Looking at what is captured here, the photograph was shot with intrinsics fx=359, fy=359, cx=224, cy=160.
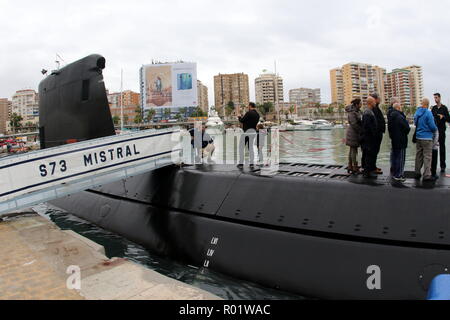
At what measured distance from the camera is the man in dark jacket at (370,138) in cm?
617

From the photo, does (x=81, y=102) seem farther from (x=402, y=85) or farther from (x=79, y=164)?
(x=402, y=85)

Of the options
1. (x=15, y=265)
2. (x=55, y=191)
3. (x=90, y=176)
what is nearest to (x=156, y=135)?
(x=90, y=176)

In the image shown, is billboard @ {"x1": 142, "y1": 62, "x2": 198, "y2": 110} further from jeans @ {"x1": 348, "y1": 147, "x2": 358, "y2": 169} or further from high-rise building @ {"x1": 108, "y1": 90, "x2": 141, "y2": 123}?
high-rise building @ {"x1": 108, "y1": 90, "x2": 141, "y2": 123}

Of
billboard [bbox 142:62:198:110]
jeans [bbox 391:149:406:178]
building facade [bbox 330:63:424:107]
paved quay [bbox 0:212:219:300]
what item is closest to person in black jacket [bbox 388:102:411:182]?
jeans [bbox 391:149:406:178]

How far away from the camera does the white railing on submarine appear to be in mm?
6133

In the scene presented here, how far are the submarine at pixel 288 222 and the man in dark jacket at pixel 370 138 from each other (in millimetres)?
301

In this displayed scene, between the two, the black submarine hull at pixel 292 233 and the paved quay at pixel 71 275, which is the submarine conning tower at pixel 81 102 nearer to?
the black submarine hull at pixel 292 233

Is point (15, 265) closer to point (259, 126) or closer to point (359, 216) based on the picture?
point (359, 216)

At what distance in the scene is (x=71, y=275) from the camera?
4895 mm

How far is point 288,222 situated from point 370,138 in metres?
2.17

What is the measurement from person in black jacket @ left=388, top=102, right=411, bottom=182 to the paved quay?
149 inches

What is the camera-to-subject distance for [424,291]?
4.10 meters

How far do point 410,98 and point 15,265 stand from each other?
195 metres

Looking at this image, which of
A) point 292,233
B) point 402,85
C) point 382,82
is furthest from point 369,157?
point 382,82
